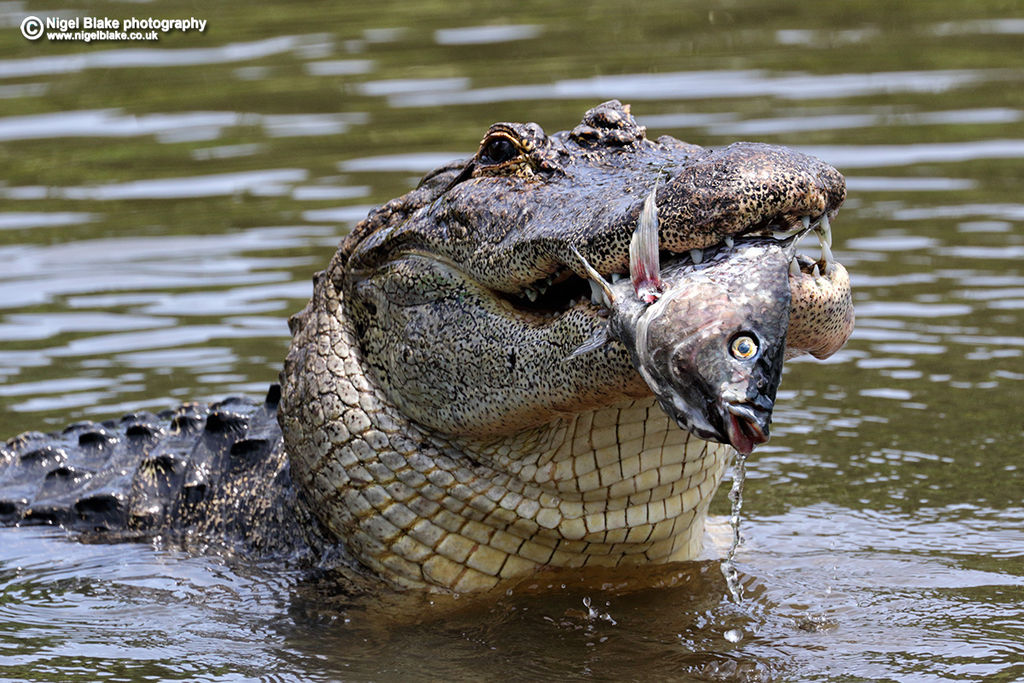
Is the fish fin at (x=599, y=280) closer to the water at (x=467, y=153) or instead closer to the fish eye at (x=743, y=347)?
the fish eye at (x=743, y=347)

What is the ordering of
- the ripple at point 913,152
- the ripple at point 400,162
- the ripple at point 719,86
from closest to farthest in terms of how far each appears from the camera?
the ripple at point 913,152 < the ripple at point 400,162 < the ripple at point 719,86

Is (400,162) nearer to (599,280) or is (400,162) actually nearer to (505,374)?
(505,374)

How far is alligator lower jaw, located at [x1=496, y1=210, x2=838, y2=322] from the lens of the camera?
316 centimetres

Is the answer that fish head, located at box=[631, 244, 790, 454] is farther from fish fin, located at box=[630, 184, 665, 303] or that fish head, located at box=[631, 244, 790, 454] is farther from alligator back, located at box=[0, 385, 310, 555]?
alligator back, located at box=[0, 385, 310, 555]

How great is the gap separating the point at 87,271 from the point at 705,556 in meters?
4.55

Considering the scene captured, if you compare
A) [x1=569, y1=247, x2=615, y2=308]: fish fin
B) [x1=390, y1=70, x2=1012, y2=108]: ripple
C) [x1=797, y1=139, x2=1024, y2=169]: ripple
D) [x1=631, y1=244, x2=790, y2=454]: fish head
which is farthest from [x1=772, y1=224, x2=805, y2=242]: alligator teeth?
[x1=390, y1=70, x2=1012, y2=108]: ripple


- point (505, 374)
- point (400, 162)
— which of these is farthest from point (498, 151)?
point (400, 162)

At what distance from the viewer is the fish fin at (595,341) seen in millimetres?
3334

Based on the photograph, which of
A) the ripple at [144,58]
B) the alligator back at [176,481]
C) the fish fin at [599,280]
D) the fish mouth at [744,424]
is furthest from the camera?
the ripple at [144,58]

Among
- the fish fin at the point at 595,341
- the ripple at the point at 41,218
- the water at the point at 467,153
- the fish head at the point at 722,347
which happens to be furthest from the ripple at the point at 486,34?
the fish head at the point at 722,347

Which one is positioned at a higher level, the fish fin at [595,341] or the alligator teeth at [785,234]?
the alligator teeth at [785,234]

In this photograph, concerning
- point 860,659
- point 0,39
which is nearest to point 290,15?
point 0,39

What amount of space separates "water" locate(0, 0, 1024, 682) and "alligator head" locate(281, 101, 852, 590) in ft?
0.71

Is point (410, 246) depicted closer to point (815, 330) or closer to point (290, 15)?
point (815, 330)
